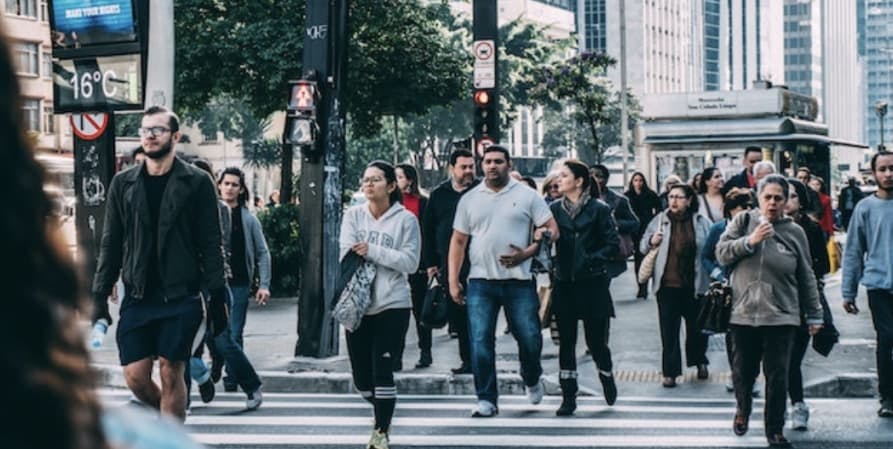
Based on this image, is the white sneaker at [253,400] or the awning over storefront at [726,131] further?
the awning over storefront at [726,131]

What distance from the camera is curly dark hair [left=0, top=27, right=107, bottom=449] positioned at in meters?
1.06

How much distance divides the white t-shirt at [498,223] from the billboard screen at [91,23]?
11.0 feet

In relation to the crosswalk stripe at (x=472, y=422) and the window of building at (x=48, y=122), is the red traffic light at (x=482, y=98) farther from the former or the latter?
the window of building at (x=48, y=122)

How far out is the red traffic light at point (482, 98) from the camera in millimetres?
18219

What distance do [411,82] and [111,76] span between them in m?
20.9

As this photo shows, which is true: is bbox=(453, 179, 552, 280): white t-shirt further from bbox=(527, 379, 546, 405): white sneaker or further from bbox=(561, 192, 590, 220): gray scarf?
bbox=(527, 379, 546, 405): white sneaker

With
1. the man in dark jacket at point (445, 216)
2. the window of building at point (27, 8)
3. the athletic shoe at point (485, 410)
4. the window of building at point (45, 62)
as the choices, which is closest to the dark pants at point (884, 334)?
the athletic shoe at point (485, 410)

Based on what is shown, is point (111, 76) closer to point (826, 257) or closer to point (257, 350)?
point (257, 350)

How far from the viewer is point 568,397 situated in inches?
409

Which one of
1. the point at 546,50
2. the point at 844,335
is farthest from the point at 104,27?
the point at 546,50

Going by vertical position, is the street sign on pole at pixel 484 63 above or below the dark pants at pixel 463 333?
above

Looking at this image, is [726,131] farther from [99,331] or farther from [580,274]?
[99,331]

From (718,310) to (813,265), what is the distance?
109 cm

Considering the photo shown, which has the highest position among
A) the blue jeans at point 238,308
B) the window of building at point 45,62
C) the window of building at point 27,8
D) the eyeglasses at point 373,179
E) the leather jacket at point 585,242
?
the window of building at point 27,8
